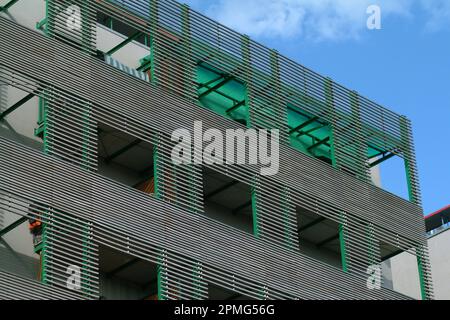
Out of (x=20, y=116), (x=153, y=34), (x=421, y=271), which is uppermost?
(x=153, y=34)

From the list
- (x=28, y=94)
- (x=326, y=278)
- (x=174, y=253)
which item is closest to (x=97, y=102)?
(x=28, y=94)

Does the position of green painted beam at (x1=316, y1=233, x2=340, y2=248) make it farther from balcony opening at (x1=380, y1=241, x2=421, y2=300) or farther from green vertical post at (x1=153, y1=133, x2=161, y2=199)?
balcony opening at (x1=380, y1=241, x2=421, y2=300)

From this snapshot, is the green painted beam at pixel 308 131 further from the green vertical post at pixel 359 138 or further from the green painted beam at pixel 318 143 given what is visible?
the green vertical post at pixel 359 138

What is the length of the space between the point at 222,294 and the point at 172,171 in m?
4.26

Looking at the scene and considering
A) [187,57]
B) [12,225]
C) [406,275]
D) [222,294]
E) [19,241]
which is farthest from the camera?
[406,275]

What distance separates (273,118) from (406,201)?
6.64 m

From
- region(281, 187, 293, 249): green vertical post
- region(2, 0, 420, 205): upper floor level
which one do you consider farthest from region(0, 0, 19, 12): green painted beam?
region(281, 187, 293, 249): green vertical post

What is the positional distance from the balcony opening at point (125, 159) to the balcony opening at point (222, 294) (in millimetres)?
3601

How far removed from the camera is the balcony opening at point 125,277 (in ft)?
132

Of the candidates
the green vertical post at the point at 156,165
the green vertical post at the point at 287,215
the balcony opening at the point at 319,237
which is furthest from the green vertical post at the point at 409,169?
the green vertical post at the point at 156,165

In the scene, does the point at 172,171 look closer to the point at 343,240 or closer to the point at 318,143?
the point at 343,240

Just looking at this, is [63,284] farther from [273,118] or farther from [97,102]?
[273,118]

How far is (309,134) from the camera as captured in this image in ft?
163

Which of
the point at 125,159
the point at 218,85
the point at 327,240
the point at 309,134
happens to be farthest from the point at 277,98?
the point at 125,159
